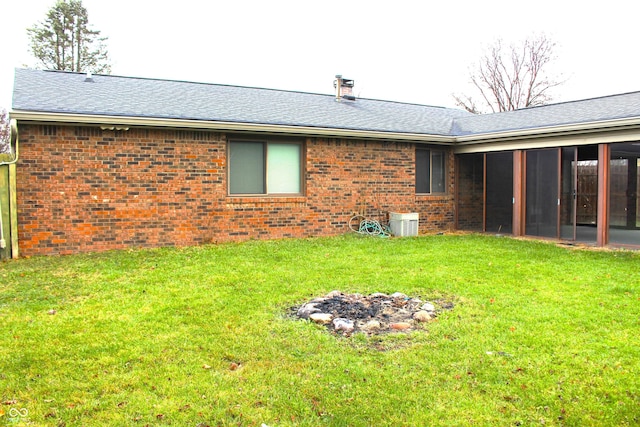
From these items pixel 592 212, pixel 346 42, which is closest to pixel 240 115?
pixel 592 212

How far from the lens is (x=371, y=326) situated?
475 centimetres

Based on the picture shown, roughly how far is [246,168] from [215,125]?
1.29 m

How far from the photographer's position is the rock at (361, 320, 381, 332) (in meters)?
4.71

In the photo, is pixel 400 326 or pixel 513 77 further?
pixel 513 77

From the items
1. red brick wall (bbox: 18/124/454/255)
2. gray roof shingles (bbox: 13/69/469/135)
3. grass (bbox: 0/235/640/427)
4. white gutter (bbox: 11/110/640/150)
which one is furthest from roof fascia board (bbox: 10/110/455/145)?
grass (bbox: 0/235/640/427)

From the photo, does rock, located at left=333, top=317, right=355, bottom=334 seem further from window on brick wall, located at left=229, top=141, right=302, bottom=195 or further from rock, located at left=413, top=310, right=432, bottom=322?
window on brick wall, located at left=229, top=141, right=302, bottom=195

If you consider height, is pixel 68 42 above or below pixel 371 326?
above

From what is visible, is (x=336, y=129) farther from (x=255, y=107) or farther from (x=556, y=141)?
(x=556, y=141)

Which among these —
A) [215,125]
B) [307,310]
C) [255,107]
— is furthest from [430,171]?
[307,310]

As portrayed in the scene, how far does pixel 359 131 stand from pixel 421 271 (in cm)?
523

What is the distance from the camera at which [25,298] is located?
5777 millimetres

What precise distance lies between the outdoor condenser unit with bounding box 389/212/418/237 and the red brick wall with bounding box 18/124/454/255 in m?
0.47

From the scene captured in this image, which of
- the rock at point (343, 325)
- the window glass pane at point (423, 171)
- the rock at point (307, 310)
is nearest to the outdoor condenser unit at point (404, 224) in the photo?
the window glass pane at point (423, 171)

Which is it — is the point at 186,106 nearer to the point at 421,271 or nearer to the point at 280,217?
the point at 280,217
